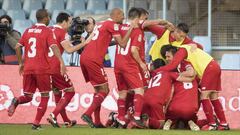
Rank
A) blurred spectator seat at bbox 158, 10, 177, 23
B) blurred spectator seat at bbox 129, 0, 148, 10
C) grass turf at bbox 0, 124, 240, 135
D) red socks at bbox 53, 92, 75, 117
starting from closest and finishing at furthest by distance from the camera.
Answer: grass turf at bbox 0, 124, 240, 135 < red socks at bbox 53, 92, 75, 117 < blurred spectator seat at bbox 158, 10, 177, 23 < blurred spectator seat at bbox 129, 0, 148, 10

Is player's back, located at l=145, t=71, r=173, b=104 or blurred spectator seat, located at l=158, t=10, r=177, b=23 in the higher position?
blurred spectator seat, located at l=158, t=10, r=177, b=23

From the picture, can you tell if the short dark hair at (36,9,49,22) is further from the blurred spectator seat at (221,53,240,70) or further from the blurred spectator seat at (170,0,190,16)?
the blurred spectator seat at (170,0,190,16)

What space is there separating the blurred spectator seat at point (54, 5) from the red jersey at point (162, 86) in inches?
302

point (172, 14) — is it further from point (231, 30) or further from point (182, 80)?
point (182, 80)

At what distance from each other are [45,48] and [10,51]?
115 inches

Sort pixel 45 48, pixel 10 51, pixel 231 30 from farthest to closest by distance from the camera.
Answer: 1. pixel 231 30
2. pixel 10 51
3. pixel 45 48

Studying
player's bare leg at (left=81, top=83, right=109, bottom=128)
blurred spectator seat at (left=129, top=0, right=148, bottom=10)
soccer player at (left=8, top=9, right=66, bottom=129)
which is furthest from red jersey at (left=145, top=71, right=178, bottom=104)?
blurred spectator seat at (left=129, top=0, right=148, bottom=10)

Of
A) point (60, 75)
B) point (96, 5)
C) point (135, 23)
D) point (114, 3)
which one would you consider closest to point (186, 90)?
point (135, 23)

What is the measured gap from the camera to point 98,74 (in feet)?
55.1

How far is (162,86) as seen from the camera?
16.7 m

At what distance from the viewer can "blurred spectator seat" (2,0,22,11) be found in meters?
24.4

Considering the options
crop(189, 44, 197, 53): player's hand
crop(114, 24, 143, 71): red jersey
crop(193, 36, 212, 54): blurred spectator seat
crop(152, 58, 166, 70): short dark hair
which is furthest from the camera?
crop(193, 36, 212, 54): blurred spectator seat

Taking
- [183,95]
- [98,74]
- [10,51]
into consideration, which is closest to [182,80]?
[183,95]

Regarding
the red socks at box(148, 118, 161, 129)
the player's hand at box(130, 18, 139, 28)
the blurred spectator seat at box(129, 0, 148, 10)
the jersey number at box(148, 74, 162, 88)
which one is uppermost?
the player's hand at box(130, 18, 139, 28)
